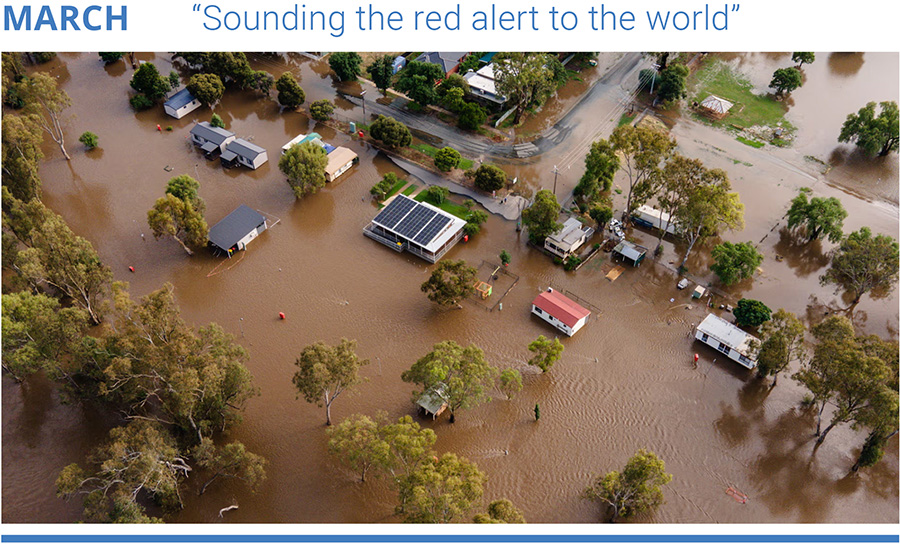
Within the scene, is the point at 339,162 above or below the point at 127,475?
above

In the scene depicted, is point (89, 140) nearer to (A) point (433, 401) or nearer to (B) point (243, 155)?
(B) point (243, 155)

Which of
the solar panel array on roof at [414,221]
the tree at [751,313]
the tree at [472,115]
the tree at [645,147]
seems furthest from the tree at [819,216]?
the solar panel array on roof at [414,221]

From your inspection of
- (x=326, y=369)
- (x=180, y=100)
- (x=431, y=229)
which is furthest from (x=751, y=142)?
(x=180, y=100)

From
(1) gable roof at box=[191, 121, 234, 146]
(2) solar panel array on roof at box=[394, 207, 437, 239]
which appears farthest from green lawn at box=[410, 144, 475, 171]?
(1) gable roof at box=[191, 121, 234, 146]

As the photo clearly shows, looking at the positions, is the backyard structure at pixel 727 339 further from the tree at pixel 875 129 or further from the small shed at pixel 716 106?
the small shed at pixel 716 106
